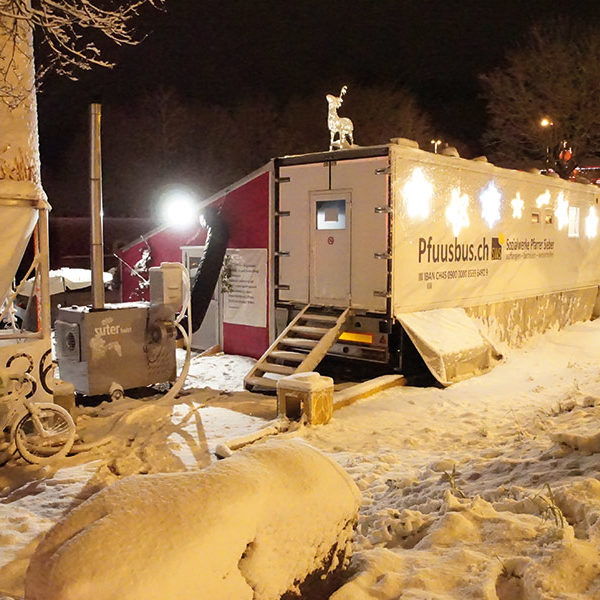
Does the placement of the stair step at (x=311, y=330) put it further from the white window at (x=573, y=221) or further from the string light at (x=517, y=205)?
the white window at (x=573, y=221)

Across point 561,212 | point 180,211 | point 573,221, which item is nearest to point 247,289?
point 180,211

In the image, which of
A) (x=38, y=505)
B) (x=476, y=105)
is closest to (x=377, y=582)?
(x=38, y=505)

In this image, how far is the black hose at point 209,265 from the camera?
42.6 feet

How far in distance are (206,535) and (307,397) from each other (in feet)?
17.7

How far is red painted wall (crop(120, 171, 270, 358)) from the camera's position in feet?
41.0

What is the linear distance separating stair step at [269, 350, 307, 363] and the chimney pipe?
261 centimetres

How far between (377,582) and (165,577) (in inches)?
55.3

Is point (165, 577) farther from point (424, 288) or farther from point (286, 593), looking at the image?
point (424, 288)

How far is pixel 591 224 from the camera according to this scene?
17.5 metres

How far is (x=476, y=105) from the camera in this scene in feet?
148

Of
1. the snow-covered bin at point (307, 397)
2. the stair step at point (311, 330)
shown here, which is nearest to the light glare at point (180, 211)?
the stair step at point (311, 330)

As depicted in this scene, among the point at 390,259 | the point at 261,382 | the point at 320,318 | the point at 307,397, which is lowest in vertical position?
the point at 261,382

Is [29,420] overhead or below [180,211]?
below

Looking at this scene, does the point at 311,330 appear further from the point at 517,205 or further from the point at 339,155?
the point at 517,205
